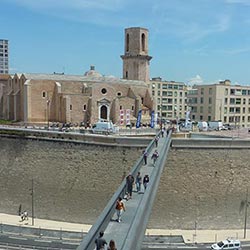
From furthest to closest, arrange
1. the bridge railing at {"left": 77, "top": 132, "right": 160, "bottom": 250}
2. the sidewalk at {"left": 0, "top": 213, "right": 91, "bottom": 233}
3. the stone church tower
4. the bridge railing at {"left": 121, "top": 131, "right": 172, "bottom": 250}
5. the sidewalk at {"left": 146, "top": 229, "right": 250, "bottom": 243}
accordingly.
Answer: the stone church tower < the sidewalk at {"left": 0, "top": 213, "right": 91, "bottom": 233} < the sidewalk at {"left": 146, "top": 229, "right": 250, "bottom": 243} < the bridge railing at {"left": 121, "top": 131, "right": 172, "bottom": 250} < the bridge railing at {"left": 77, "top": 132, "right": 160, "bottom": 250}

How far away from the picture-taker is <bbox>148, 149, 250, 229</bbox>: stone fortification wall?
23.1 m

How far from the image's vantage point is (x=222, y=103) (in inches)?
2152

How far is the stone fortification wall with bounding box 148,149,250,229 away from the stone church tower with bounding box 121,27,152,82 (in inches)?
918

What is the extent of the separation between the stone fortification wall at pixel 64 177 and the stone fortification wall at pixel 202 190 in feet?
8.95

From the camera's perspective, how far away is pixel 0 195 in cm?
2652

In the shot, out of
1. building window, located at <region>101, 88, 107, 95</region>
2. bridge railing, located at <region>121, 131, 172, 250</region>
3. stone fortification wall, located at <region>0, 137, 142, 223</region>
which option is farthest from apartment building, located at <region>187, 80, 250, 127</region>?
bridge railing, located at <region>121, 131, 172, 250</region>

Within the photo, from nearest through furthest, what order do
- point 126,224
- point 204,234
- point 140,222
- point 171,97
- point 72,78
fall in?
1. point 126,224
2. point 140,222
3. point 204,234
4. point 72,78
5. point 171,97

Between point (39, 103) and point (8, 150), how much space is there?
1045cm

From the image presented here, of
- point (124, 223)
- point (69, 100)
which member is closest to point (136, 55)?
point (69, 100)

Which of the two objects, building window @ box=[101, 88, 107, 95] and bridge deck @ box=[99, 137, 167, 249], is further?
building window @ box=[101, 88, 107, 95]

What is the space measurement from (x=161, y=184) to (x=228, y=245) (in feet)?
18.8

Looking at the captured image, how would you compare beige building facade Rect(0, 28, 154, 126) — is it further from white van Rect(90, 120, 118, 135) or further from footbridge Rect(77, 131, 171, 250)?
footbridge Rect(77, 131, 171, 250)

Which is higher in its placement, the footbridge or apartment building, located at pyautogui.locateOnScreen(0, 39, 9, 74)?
apartment building, located at pyautogui.locateOnScreen(0, 39, 9, 74)

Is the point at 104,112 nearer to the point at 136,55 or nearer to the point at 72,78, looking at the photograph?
the point at 72,78
